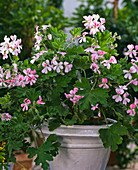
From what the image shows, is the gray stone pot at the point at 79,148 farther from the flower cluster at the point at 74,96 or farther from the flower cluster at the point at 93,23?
the flower cluster at the point at 93,23

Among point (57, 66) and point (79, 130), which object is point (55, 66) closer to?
point (57, 66)

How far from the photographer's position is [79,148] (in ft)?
2.65

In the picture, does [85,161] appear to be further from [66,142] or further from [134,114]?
[134,114]

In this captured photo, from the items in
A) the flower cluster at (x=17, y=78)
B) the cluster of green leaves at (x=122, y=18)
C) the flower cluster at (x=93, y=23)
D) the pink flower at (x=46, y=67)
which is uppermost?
the cluster of green leaves at (x=122, y=18)

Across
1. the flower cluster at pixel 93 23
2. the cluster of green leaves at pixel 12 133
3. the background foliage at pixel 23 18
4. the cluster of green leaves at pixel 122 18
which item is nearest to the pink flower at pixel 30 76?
the cluster of green leaves at pixel 12 133

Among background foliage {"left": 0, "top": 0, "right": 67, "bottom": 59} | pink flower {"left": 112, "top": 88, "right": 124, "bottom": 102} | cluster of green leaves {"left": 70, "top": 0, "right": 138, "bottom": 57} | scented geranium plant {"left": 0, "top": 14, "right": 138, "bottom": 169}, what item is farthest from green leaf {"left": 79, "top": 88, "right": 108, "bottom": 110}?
background foliage {"left": 0, "top": 0, "right": 67, "bottom": 59}

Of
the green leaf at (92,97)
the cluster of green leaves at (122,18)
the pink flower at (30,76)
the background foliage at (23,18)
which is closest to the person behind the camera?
the green leaf at (92,97)

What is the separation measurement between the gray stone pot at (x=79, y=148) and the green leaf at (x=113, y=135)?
0.06 meters

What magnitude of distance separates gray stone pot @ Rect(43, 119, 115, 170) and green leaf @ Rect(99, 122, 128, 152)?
62 mm

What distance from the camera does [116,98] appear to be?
0.82 meters

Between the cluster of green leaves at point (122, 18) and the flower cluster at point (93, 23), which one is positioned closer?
the flower cluster at point (93, 23)

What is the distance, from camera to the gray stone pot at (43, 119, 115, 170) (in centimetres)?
80

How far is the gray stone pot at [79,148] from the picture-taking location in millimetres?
795

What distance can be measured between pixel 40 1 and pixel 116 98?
7.60 feet
